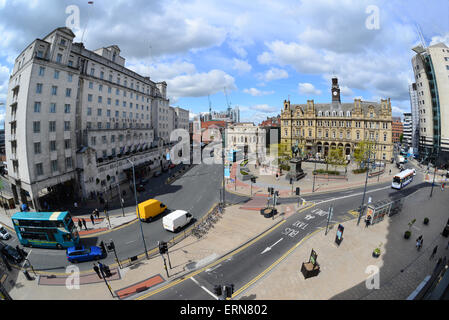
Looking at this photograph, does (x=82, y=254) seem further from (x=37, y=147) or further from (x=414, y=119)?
(x=414, y=119)

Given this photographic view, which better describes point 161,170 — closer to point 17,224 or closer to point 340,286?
point 17,224

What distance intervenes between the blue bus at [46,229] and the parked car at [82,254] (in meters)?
2.57

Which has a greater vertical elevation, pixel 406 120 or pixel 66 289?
pixel 406 120

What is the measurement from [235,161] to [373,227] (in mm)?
56705

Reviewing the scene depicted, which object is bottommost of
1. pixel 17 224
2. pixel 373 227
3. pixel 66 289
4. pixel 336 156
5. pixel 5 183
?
pixel 66 289

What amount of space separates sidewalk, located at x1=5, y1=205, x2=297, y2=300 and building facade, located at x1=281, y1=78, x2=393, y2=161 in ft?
143

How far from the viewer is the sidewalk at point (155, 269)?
17.2 metres

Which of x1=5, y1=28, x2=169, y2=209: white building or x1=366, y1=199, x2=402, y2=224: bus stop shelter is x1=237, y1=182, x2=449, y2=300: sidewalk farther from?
x1=5, y1=28, x2=169, y2=209: white building

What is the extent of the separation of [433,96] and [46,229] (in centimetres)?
9556

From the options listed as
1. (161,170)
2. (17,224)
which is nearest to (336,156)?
(161,170)

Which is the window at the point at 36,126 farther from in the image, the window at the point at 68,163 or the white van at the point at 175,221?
the white van at the point at 175,221

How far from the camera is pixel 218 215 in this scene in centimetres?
3044

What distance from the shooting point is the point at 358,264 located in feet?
61.8

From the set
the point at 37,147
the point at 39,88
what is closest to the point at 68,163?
the point at 37,147
